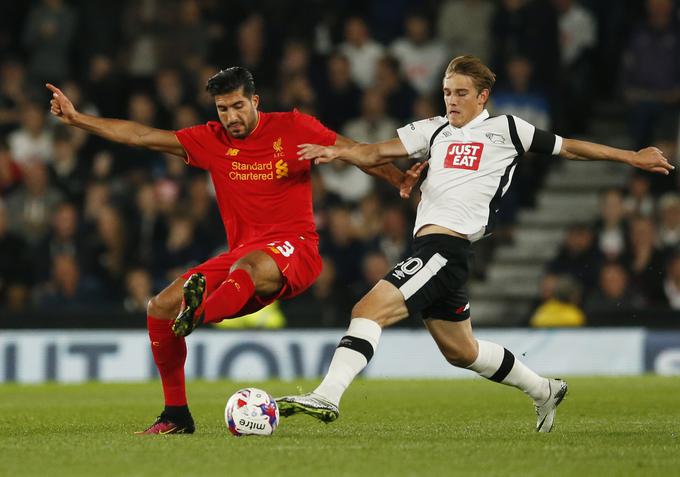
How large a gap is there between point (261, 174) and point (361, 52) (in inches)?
347

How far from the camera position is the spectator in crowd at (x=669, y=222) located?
50.2 ft

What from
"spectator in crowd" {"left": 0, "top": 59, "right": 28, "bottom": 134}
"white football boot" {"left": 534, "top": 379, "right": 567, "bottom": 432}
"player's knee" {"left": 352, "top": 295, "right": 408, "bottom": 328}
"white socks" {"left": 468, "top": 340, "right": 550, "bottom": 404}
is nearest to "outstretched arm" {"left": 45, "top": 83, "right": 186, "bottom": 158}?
"player's knee" {"left": 352, "top": 295, "right": 408, "bottom": 328}

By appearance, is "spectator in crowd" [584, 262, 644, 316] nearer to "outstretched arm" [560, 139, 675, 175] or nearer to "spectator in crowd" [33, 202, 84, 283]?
"spectator in crowd" [33, 202, 84, 283]

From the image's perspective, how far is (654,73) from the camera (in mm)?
16438

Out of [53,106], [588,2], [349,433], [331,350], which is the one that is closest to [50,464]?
[349,433]

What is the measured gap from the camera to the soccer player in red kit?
26.7ft

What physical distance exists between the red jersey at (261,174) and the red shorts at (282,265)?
0.08 meters

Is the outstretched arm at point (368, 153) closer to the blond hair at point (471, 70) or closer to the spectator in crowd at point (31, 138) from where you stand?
the blond hair at point (471, 70)

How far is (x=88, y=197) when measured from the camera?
1625 cm

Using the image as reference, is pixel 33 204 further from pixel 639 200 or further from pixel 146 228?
pixel 639 200

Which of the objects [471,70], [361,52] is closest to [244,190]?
[471,70]

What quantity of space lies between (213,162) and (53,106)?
1017 mm

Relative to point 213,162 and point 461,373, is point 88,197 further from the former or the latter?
point 213,162

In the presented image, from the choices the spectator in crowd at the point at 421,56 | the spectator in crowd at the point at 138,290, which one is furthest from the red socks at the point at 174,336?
the spectator in crowd at the point at 421,56
